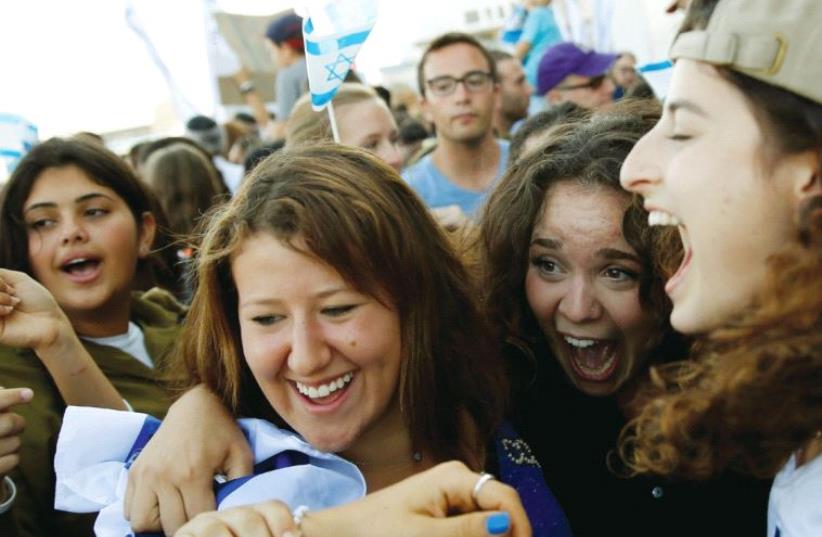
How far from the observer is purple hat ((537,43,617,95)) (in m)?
5.36

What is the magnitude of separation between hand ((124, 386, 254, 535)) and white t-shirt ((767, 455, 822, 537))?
3.35 feet

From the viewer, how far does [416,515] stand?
1208 millimetres

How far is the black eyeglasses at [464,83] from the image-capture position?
15.4 ft

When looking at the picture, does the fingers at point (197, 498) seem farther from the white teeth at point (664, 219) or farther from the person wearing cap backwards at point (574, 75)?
the person wearing cap backwards at point (574, 75)

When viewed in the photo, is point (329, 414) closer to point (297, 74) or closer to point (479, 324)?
point (479, 324)

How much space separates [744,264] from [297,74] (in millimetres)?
5169

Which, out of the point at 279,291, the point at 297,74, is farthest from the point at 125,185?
the point at 297,74

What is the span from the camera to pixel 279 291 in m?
1.63

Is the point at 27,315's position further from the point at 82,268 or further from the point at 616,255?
the point at 616,255

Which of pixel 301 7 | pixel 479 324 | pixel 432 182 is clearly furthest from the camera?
pixel 432 182

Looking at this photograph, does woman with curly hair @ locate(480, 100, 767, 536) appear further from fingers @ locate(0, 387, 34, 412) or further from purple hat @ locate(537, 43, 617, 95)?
purple hat @ locate(537, 43, 617, 95)

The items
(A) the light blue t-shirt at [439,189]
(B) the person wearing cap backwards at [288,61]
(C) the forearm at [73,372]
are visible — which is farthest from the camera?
(B) the person wearing cap backwards at [288,61]

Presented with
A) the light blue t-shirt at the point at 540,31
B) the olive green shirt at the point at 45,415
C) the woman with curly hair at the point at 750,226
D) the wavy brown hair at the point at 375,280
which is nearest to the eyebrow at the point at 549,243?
the wavy brown hair at the point at 375,280

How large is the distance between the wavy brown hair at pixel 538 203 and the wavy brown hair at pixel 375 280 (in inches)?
9.0
